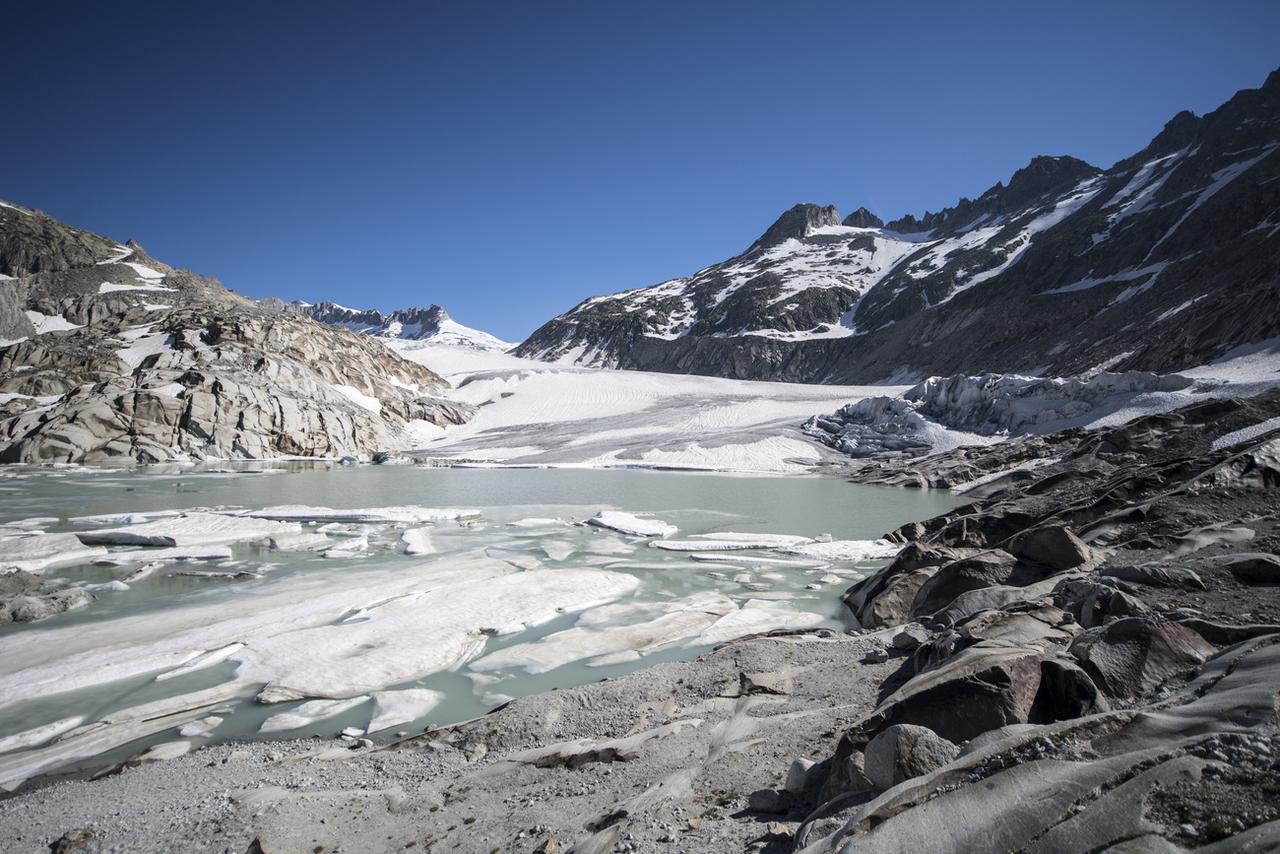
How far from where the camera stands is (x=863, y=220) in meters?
164

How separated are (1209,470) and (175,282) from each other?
78090 millimetres

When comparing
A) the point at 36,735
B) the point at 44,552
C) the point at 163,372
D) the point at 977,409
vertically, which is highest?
the point at 163,372

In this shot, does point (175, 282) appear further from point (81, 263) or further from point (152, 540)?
point (152, 540)

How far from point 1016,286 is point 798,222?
281 ft

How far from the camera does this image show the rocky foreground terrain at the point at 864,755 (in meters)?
2.05

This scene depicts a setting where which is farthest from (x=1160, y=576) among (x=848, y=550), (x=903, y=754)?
(x=848, y=550)

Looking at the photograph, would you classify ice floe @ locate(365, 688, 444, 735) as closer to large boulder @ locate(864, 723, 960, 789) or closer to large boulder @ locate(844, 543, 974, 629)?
large boulder @ locate(864, 723, 960, 789)

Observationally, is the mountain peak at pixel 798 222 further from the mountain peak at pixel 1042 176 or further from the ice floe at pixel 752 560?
the ice floe at pixel 752 560

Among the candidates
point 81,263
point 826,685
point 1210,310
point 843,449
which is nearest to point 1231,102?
point 1210,310

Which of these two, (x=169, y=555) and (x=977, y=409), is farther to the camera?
(x=977, y=409)

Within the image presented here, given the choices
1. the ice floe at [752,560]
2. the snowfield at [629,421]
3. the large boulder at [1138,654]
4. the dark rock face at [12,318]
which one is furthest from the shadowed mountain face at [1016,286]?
the dark rock face at [12,318]

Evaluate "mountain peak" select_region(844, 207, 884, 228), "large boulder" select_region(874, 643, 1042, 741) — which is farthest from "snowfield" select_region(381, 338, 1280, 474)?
"mountain peak" select_region(844, 207, 884, 228)

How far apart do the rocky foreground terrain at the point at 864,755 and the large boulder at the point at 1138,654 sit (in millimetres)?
13

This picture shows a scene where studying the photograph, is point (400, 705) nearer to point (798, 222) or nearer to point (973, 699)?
point (973, 699)
